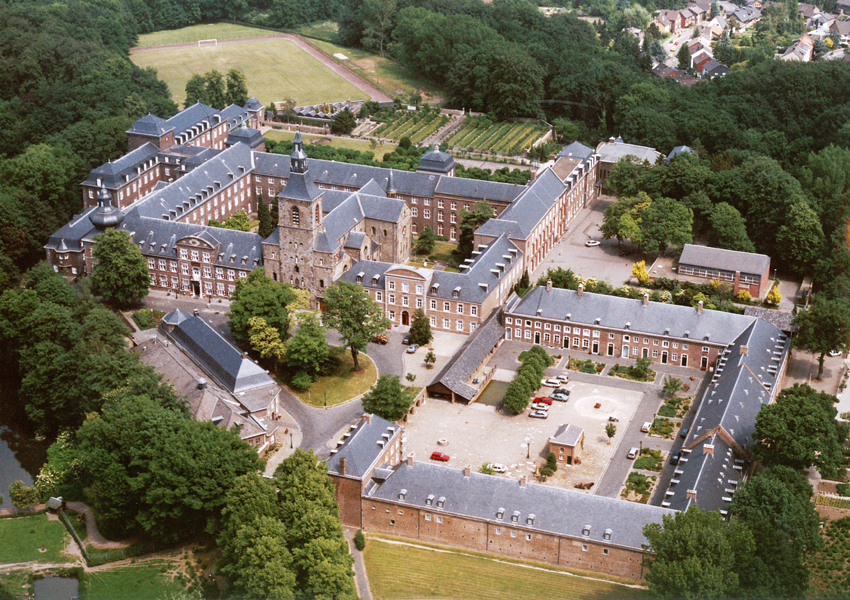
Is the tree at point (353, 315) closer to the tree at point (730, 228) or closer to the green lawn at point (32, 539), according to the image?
the green lawn at point (32, 539)

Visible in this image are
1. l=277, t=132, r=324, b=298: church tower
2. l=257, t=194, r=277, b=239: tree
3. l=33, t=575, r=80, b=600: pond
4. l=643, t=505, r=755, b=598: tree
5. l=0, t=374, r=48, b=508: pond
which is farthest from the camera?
l=257, t=194, r=277, b=239: tree

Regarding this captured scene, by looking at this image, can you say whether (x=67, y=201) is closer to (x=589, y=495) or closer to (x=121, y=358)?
(x=121, y=358)

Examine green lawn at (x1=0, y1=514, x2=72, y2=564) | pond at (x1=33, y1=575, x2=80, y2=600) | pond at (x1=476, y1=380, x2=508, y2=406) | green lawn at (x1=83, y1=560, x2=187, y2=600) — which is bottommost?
pond at (x1=33, y1=575, x2=80, y2=600)

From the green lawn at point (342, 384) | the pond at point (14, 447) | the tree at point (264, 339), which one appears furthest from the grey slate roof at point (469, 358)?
the pond at point (14, 447)

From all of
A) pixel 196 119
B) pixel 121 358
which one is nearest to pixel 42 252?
pixel 196 119

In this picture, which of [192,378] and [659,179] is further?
[659,179]

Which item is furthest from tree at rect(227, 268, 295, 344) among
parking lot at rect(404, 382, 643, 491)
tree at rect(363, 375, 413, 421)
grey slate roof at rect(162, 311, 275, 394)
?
parking lot at rect(404, 382, 643, 491)

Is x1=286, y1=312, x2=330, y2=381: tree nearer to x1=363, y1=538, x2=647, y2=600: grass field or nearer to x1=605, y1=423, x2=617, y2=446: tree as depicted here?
x1=363, y1=538, x2=647, y2=600: grass field

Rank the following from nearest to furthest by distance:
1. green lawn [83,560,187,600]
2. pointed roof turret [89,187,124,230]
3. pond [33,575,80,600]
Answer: green lawn [83,560,187,600]
pond [33,575,80,600]
pointed roof turret [89,187,124,230]
